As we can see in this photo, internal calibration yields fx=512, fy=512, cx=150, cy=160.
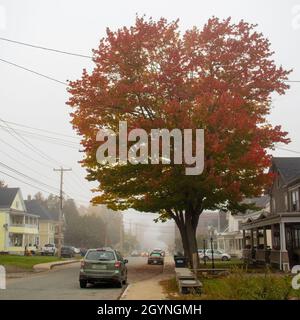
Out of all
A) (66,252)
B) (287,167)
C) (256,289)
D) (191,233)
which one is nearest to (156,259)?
(287,167)

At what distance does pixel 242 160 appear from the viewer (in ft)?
83.7

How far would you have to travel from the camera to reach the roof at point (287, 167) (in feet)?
141

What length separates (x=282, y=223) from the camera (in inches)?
1267

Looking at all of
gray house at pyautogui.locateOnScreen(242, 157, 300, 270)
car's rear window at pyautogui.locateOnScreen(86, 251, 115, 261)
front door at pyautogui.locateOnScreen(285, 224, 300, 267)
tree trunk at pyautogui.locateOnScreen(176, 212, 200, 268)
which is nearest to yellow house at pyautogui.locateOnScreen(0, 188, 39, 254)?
gray house at pyautogui.locateOnScreen(242, 157, 300, 270)

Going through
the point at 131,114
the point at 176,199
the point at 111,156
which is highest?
the point at 131,114

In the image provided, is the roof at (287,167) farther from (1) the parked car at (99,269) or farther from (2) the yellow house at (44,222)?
(2) the yellow house at (44,222)

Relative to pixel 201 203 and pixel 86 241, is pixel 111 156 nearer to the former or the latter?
pixel 201 203

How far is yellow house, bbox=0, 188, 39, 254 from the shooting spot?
228ft

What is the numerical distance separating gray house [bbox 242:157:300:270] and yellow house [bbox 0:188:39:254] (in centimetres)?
3620

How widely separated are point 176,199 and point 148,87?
6.35m

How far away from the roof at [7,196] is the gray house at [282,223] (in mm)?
36740

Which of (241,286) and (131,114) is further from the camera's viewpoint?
(131,114)

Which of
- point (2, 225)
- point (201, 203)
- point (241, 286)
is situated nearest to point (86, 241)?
point (2, 225)

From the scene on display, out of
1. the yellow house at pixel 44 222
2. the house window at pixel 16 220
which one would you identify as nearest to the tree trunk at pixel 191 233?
the house window at pixel 16 220
